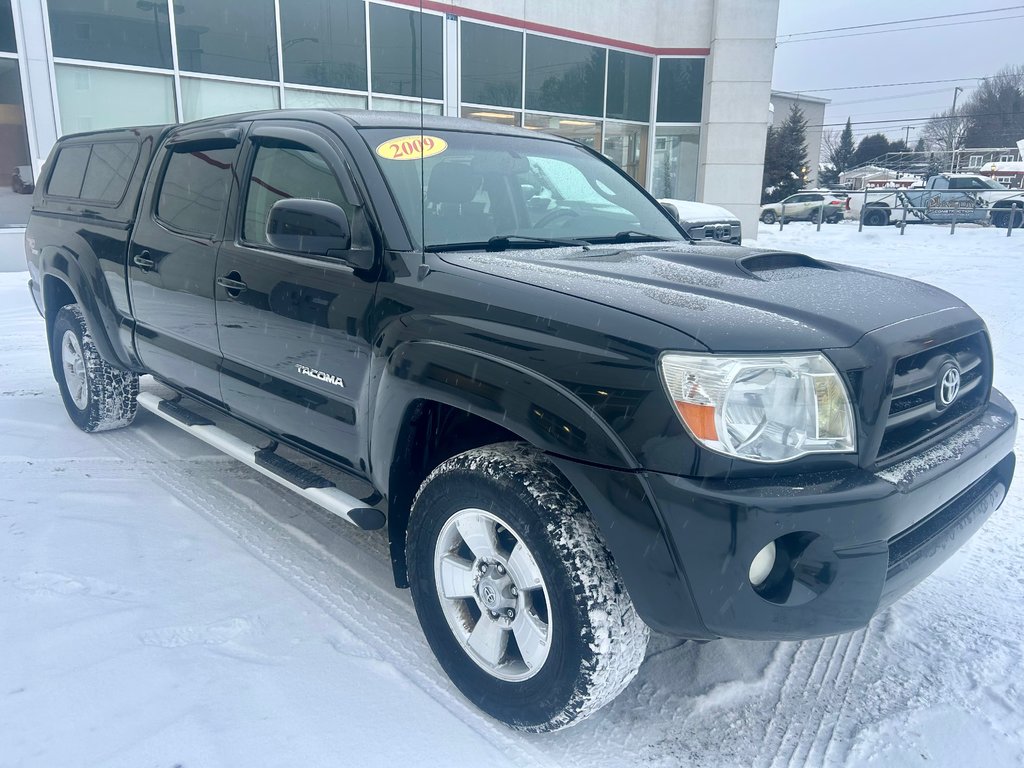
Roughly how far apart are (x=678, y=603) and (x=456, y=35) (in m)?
15.2

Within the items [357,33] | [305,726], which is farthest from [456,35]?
[305,726]

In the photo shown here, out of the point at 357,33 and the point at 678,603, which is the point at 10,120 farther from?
the point at 678,603

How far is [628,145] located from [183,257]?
16.7 meters

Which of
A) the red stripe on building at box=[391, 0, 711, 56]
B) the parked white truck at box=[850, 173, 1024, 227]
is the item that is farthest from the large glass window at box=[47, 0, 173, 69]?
the parked white truck at box=[850, 173, 1024, 227]

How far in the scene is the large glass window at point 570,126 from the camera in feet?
55.9

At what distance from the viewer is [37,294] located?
17.0 ft

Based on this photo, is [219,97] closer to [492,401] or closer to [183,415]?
[183,415]

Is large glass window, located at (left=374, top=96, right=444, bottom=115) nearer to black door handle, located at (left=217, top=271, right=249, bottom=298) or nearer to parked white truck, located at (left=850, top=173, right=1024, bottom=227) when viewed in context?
black door handle, located at (left=217, top=271, right=249, bottom=298)

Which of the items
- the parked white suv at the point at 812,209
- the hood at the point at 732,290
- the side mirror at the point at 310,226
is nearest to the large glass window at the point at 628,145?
the parked white suv at the point at 812,209

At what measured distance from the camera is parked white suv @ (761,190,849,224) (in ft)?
101

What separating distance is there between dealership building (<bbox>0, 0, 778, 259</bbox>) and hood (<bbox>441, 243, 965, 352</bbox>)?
523cm

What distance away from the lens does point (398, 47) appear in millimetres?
14406

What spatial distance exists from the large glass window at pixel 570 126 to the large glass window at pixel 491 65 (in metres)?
0.68

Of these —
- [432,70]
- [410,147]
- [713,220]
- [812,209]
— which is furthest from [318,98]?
[812,209]
